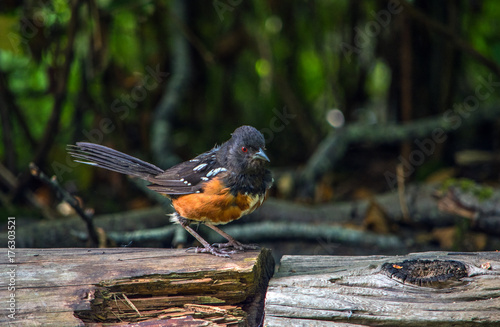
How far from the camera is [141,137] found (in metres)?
5.88

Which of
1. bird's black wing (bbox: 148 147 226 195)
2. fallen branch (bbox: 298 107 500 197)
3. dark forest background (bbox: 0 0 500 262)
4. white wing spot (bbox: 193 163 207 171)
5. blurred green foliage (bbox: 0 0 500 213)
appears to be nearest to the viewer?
bird's black wing (bbox: 148 147 226 195)

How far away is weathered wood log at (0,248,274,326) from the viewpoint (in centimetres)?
209

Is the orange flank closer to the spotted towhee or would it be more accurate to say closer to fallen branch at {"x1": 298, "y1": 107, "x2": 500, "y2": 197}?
the spotted towhee

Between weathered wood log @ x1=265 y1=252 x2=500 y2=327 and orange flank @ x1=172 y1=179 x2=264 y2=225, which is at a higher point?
orange flank @ x1=172 y1=179 x2=264 y2=225

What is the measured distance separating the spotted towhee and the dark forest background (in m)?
0.93

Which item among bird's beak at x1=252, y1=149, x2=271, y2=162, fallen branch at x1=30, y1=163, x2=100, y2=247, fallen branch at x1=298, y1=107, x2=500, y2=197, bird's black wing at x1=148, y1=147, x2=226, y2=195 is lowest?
fallen branch at x1=30, y1=163, x2=100, y2=247

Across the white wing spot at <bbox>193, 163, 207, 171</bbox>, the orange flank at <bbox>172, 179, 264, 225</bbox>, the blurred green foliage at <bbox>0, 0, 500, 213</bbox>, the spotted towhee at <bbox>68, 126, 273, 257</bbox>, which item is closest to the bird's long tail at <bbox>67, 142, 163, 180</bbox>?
the spotted towhee at <bbox>68, 126, 273, 257</bbox>

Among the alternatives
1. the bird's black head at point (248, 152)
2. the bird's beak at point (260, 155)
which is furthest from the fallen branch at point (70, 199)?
the bird's beak at point (260, 155)

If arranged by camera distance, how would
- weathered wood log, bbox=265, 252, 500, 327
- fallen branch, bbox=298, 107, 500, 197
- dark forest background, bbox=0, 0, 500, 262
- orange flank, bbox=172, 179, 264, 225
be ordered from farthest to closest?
1. fallen branch, bbox=298, 107, 500, 197
2. dark forest background, bbox=0, 0, 500, 262
3. orange flank, bbox=172, 179, 264, 225
4. weathered wood log, bbox=265, 252, 500, 327

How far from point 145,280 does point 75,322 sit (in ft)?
1.08

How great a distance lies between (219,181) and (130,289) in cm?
86

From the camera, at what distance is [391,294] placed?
2195 millimetres

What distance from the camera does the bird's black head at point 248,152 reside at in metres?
2.88

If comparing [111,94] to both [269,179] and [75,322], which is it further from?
[75,322]
